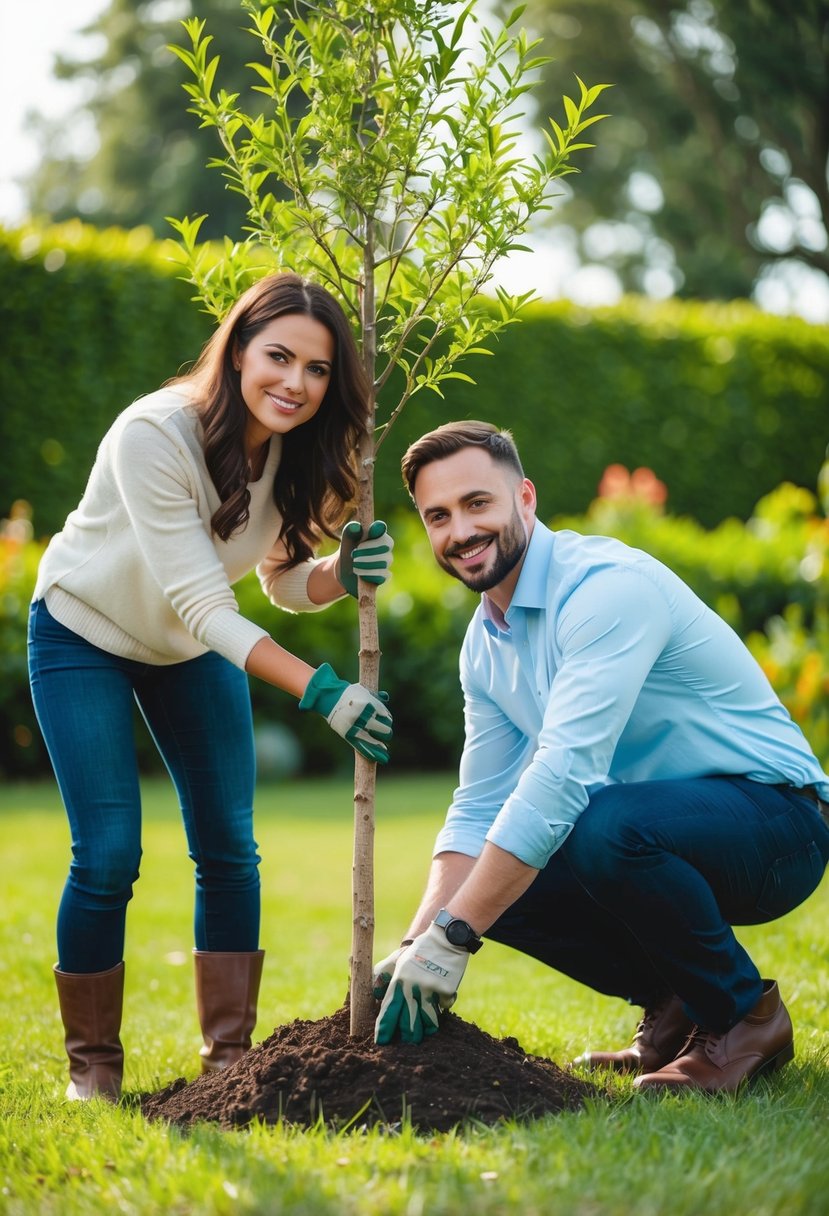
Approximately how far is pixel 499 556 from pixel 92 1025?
61.3 inches

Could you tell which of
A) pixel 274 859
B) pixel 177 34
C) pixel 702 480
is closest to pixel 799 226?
pixel 702 480

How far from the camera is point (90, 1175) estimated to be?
2221mm

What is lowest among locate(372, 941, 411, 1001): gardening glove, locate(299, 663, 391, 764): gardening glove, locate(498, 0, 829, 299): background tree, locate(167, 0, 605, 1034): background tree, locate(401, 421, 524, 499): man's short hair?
locate(372, 941, 411, 1001): gardening glove

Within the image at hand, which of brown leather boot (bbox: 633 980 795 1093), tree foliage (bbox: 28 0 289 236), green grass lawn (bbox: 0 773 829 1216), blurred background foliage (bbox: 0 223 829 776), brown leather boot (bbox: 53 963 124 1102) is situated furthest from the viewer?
tree foliage (bbox: 28 0 289 236)

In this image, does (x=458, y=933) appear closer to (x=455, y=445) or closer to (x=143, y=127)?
(x=455, y=445)

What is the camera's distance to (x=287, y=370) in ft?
9.41

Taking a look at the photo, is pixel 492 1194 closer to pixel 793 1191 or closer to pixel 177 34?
pixel 793 1191

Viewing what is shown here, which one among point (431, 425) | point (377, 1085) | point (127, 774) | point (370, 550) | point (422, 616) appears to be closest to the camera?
point (377, 1085)

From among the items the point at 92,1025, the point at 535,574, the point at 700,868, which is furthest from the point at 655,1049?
the point at 92,1025

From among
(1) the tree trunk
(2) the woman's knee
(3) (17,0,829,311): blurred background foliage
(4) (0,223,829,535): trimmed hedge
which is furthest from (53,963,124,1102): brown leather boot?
(3) (17,0,829,311): blurred background foliage

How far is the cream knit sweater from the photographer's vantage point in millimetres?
2820

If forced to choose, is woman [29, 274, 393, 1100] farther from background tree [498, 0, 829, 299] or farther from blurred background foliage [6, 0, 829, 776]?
background tree [498, 0, 829, 299]

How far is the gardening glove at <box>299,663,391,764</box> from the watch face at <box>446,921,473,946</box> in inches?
14.8

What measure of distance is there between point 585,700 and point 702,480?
1335 cm
